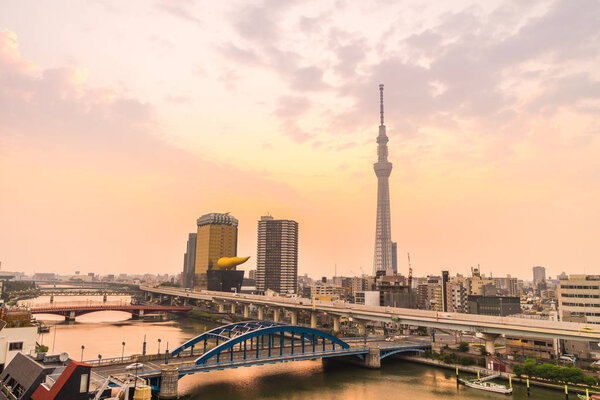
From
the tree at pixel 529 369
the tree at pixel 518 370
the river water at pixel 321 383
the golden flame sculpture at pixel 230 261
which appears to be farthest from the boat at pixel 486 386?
the golden flame sculpture at pixel 230 261

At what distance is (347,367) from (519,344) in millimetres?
28426

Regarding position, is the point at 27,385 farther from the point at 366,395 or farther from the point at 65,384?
the point at 366,395

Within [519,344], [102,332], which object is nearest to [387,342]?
[519,344]

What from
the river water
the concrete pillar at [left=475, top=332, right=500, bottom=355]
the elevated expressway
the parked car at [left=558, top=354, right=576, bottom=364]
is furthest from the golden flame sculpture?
the parked car at [left=558, top=354, right=576, bottom=364]

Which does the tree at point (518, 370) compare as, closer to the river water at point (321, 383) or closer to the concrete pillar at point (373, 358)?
the river water at point (321, 383)

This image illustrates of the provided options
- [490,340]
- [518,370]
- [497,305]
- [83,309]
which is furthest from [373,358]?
[83,309]

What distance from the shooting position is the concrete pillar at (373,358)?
61.3 m

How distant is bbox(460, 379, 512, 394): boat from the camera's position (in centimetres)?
4856

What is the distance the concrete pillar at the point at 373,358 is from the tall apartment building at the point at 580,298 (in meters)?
42.6

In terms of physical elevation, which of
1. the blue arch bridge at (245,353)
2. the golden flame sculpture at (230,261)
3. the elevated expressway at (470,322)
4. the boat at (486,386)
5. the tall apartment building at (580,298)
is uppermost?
the golden flame sculpture at (230,261)

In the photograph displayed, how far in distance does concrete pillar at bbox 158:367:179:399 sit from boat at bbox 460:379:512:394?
36.2m

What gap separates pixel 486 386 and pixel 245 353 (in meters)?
30.3

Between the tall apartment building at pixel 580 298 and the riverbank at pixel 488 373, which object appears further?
the tall apartment building at pixel 580 298

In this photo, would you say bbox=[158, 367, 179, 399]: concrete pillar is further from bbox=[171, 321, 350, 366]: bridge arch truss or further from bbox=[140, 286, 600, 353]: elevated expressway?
bbox=[140, 286, 600, 353]: elevated expressway
